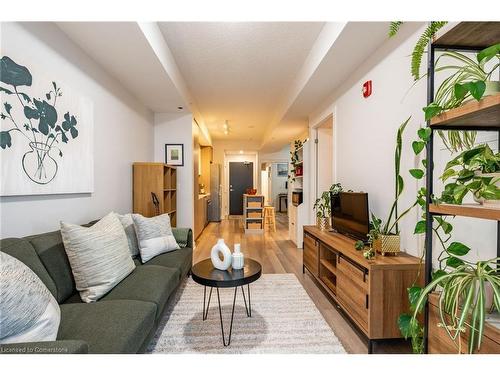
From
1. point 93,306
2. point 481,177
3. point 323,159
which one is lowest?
point 93,306

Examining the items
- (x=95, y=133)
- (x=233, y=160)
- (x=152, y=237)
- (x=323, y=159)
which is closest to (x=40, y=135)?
(x=95, y=133)

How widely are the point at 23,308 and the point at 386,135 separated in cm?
263

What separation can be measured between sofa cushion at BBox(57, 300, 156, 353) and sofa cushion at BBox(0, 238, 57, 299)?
0.61ft

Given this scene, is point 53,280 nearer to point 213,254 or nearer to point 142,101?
point 213,254

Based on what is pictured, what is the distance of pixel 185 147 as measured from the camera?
4266 mm

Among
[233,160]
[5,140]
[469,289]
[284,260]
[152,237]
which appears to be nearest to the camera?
[469,289]

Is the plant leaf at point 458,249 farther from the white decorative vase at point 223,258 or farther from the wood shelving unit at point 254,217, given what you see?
the wood shelving unit at point 254,217

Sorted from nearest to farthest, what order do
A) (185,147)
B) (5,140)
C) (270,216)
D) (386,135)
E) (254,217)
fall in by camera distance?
(5,140) → (386,135) → (185,147) → (254,217) → (270,216)

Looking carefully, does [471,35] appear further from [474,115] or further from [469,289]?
[469,289]

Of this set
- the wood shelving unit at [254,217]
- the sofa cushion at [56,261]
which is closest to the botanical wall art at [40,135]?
the sofa cushion at [56,261]

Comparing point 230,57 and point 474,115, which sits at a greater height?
point 230,57

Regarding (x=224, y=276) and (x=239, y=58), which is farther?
(x=239, y=58)
